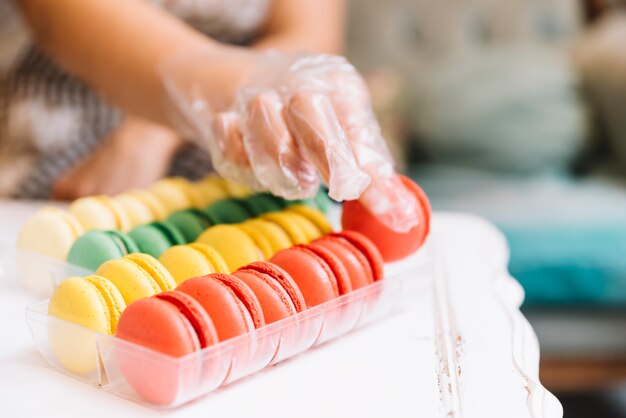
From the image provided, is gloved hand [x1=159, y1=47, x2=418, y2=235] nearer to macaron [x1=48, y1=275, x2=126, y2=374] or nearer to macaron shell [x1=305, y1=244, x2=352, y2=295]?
macaron shell [x1=305, y1=244, x2=352, y2=295]

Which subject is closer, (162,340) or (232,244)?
(162,340)

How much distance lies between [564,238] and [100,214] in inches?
42.8

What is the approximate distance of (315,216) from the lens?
706 millimetres

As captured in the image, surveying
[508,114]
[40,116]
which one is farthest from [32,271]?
[508,114]

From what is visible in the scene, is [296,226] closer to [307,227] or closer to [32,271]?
[307,227]

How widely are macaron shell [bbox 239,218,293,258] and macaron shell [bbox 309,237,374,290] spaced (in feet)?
0.13

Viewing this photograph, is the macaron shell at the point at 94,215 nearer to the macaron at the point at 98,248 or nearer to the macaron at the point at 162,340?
the macaron at the point at 98,248

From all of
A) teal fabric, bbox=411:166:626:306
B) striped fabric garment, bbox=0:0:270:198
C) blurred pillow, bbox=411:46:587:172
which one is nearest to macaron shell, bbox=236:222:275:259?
striped fabric garment, bbox=0:0:270:198

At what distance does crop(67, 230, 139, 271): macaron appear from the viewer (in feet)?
2.00

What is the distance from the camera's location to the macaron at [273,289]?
0.51 meters

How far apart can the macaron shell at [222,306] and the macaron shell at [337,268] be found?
10cm

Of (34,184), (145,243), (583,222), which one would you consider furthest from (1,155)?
(583,222)

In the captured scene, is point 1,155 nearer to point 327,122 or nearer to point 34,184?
point 34,184

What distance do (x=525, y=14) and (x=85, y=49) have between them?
144 centimetres
